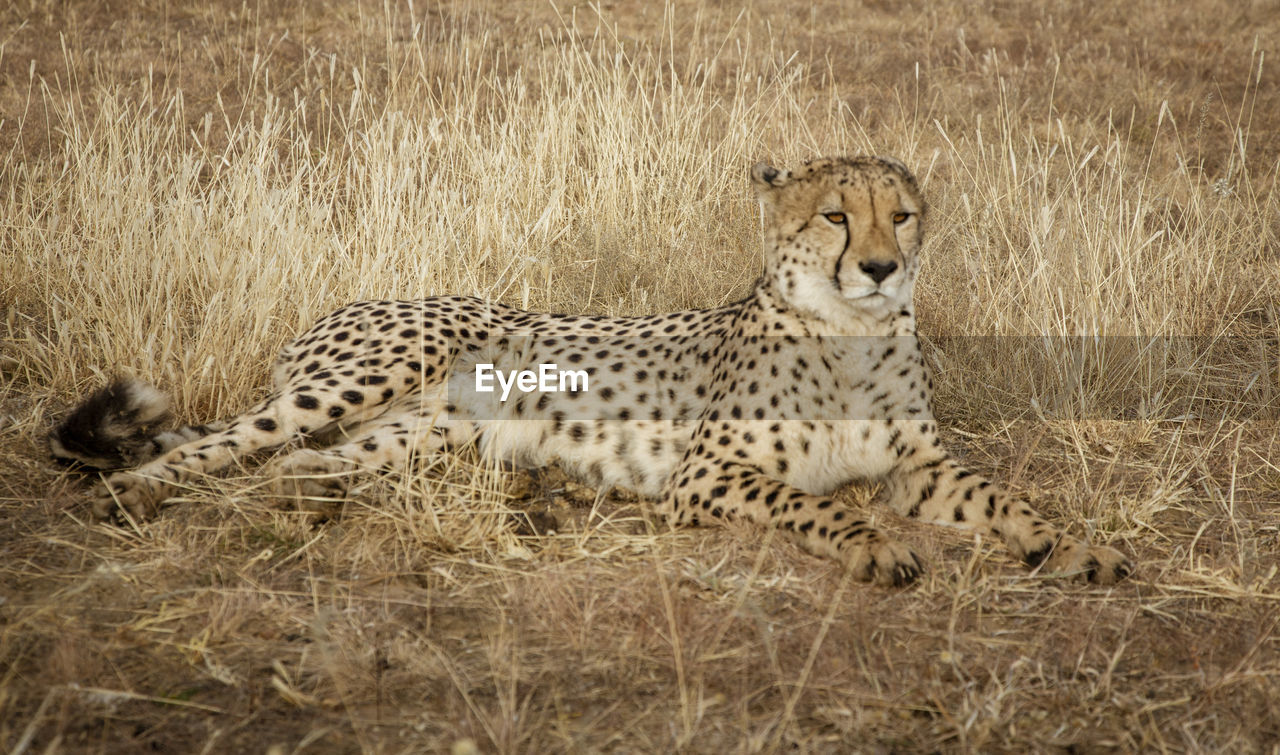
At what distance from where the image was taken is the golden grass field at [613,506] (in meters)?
2.04

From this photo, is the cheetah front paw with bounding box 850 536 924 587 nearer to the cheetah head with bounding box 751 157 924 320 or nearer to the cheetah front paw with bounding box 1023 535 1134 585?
the cheetah front paw with bounding box 1023 535 1134 585

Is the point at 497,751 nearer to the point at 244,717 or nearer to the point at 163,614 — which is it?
the point at 244,717

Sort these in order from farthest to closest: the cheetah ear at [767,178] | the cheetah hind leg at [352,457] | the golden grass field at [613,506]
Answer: the cheetah ear at [767,178] → the cheetah hind leg at [352,457] → the golden grass field at [613,506]

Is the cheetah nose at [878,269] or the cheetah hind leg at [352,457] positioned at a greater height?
the cheetah nose at [878,269]

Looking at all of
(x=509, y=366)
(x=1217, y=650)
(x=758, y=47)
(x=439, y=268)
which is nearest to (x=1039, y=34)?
(x=758, y=47)

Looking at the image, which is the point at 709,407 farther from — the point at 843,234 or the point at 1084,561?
the point at 1084,561

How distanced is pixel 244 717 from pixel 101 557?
82 centimetres

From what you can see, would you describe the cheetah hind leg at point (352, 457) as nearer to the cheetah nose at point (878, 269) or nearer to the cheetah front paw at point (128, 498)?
the cheetah front paw at point (128, 498)

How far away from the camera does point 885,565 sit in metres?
2.49
